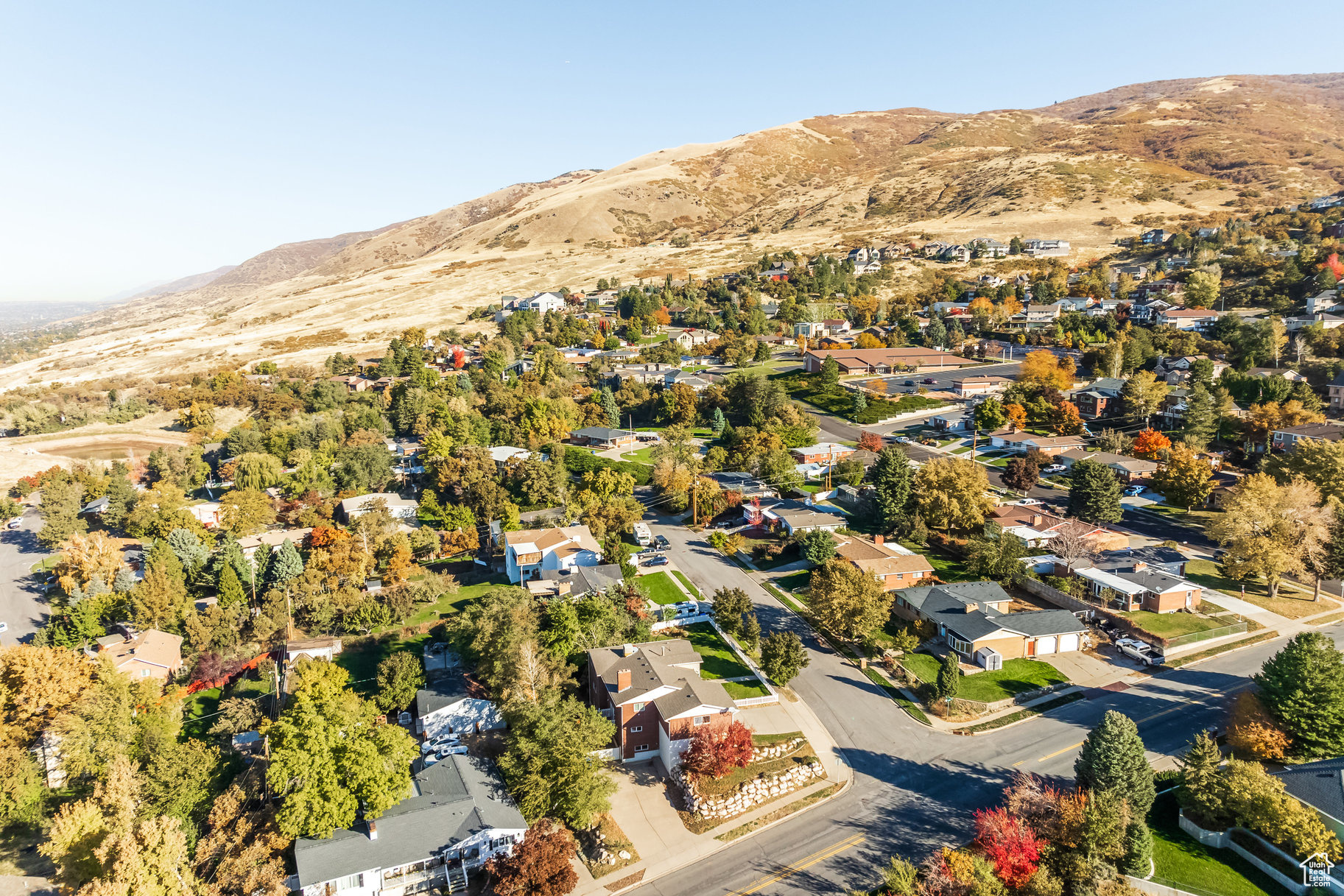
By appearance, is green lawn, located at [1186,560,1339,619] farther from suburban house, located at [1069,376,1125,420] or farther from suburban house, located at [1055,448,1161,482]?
suburban house, located at [1069,376,1125,420]

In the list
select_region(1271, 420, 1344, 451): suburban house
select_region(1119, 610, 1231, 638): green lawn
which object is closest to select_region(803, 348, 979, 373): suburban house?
select_region(1271, 420, 1344, 451): suburban house

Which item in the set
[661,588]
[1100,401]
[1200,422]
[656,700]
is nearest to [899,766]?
[656,700]

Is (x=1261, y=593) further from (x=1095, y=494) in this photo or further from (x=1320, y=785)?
(x=1320, y=785)

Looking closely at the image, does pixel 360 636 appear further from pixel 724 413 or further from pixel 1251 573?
pixel 1251 573

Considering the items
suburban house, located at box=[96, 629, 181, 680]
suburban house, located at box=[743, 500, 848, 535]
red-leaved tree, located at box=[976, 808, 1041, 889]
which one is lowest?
red-leaved tree, located at box=[976, 808, 1041, 889]

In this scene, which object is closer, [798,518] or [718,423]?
[798,518]

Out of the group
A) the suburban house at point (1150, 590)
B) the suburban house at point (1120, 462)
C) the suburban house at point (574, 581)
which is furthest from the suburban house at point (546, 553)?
the suburban house at point (1120, 462)
